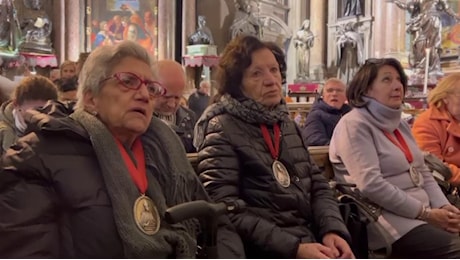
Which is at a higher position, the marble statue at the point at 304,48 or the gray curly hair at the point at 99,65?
the marble statue at the point at 304,48

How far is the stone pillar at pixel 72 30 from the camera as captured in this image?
45.1 ft

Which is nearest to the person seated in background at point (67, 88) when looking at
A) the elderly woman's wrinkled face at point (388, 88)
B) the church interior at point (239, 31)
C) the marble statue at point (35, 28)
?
the elderly woman's wrinkled face at point (388, 88)

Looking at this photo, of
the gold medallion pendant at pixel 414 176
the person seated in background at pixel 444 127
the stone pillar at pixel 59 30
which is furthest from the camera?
the stone pillar at pixel 59 30

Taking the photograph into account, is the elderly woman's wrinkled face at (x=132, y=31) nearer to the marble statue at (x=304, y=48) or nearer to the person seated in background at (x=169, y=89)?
the marble statue at (x=304, y=48)

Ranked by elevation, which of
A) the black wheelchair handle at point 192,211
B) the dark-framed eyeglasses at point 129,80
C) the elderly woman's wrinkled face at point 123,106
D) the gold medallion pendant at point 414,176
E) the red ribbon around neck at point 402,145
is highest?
the dark-framed eyeglasses at point 129,80

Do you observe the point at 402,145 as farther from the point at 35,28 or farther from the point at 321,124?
the point at 35,28

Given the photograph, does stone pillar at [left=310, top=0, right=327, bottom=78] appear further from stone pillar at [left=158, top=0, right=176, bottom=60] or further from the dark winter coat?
the dark winter coat

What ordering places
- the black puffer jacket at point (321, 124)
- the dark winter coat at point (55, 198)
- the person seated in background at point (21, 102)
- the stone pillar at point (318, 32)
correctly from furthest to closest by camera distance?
1. the stone pillar at point (318, 32)
2. the black puffer jacket at point (321, 124)
3. the person seated in background at point (21, 102)
4. the dark winter coat at point (55, 198)

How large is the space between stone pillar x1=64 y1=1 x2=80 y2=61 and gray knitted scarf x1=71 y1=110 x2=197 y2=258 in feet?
40.2

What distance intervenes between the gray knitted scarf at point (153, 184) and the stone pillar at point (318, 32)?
17064 mm

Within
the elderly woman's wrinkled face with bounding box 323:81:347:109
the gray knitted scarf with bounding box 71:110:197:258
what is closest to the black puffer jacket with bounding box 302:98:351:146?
the elderly woman's wrinkled face with bounding box 323:81:347:109

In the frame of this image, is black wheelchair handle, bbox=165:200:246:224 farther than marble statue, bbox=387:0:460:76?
No

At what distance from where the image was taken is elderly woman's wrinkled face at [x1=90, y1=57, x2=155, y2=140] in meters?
1.94

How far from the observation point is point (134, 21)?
15.3 m
